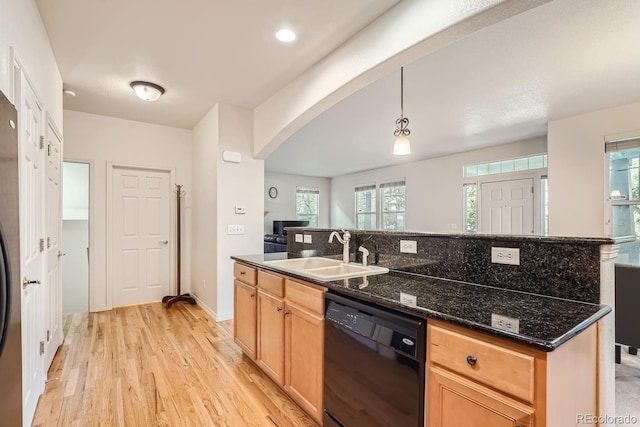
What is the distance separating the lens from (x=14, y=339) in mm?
1325

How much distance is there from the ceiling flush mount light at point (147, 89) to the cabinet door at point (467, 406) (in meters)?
3.58

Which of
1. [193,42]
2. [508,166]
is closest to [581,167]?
[508,166]

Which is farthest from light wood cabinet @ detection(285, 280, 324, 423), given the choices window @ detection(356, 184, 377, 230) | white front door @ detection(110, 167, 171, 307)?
window @ detection(356, 184, 377, 230)

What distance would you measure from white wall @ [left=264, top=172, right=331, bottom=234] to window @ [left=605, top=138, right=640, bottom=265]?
7.02 m

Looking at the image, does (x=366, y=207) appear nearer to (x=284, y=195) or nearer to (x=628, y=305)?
(x=284, y=195)

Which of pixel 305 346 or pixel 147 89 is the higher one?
pixel 147 89

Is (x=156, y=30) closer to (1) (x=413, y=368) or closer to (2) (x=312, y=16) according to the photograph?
(2) (x=312, y=16)

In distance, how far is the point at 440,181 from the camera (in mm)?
7016

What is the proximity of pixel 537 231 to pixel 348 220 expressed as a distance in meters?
5.03

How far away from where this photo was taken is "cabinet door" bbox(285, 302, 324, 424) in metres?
1.80

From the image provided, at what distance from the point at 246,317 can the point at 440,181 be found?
5690mm

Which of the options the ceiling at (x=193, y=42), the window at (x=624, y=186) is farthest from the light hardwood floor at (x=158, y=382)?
the window at (x=624, y=186)

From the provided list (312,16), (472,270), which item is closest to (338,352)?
(472,270)

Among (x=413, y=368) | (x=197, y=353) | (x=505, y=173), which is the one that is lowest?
(x=197, y=353)
